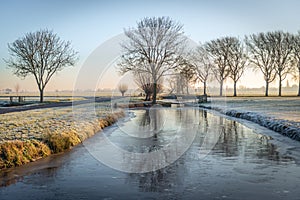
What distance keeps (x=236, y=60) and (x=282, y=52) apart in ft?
30.4

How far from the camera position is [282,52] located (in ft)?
214

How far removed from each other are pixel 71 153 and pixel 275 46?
62.5 metres

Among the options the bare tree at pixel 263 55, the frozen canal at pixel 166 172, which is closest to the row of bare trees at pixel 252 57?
the bare tree at pixel 263 55

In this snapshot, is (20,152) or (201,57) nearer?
(20,152)

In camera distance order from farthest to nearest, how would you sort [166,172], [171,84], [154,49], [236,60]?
[171,84], [236,60], [154,49], [166,172]

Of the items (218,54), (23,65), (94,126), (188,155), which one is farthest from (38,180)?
(218,54)

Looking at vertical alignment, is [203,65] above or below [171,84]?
above

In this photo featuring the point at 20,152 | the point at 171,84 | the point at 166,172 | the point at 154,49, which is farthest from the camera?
the point at 171,84

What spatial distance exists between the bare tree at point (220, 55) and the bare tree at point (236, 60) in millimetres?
782

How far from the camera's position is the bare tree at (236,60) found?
68.4 meters

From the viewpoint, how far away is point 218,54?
6944 cm

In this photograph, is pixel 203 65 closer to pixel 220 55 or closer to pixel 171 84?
pixel 220 55

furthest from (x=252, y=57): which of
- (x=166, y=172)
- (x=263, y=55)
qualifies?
(x=166, y=172)

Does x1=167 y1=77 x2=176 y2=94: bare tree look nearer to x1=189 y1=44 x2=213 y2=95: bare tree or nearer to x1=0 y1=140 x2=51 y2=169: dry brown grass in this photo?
x1=189 y1=44 x2=213 y2=95: bare tree
